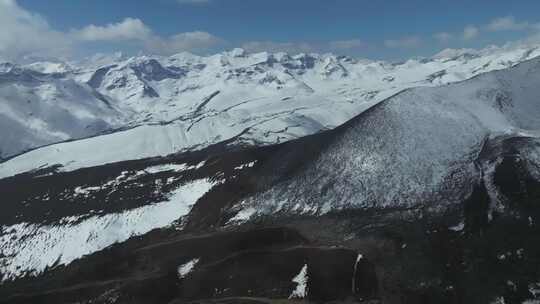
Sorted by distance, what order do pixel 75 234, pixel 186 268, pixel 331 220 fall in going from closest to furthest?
1. pixel 186 268
2. pixel 331 220
3. pixel 75 234

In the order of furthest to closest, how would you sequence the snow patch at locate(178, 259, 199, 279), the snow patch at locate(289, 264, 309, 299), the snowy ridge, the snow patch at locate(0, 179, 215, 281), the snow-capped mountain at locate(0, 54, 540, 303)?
the snow patch at locate(0, 179, 215, 281) → the snowy ridge → the snow patch at locate(178, 259, 199, 279) → the snow-capped mountain at locate(0, 54, 540, 303) → the snow patch at locate(289, 264, 309, 299)

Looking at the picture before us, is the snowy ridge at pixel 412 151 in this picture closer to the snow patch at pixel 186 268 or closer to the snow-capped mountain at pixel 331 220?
the snow-capped mountain at pixel 331 220

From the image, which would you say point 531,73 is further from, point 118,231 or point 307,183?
point 118,231

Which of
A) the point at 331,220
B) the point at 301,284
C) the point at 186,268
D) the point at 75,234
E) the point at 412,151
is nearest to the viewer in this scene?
the point at 301,284

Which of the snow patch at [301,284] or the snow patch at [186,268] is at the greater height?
the snow patch at [301,284]

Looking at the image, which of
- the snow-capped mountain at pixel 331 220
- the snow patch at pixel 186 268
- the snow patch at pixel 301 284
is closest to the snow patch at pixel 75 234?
the snow-capped mountain at pixel 331 220

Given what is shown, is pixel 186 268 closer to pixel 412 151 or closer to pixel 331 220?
pixel 331 220

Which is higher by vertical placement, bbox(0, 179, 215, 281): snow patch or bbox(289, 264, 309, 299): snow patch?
bbox(289, 264, 309, 299): snow patch

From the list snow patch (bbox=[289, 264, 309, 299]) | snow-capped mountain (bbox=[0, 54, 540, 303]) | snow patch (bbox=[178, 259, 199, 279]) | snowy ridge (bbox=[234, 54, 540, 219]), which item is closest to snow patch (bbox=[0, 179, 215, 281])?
snow-capped mountain (bbox=[0, 54, 540, 303])

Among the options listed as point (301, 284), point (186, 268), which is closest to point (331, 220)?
point (301, 284)

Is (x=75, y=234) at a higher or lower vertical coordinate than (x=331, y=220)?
lower

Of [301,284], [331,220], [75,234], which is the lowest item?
[75,234]

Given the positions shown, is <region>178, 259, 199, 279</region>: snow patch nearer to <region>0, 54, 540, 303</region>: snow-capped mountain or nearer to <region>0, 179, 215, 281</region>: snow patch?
→ <region>0, 54, 540, 303</region>: snow-capped mountain

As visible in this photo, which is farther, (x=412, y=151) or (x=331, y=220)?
(x=412, y=151)
